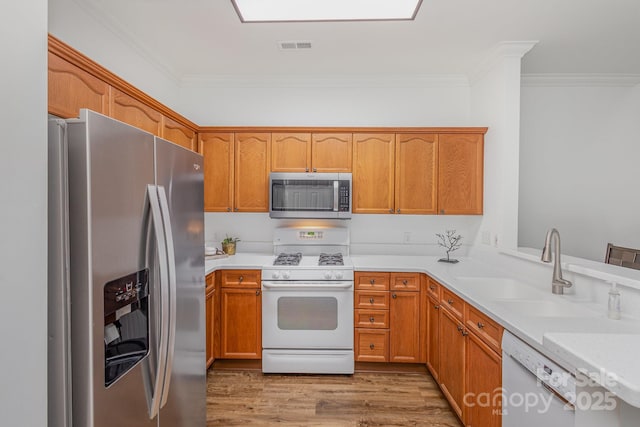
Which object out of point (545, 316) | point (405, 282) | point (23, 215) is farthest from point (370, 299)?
point (23, 215)

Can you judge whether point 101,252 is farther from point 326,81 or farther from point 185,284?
point 326,81

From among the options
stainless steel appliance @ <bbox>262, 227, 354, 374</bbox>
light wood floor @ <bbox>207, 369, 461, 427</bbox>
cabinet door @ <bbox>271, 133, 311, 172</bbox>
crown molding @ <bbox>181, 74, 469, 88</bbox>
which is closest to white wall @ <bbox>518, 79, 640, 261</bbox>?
crown molding @ <bbox>181, 74, 469, 88</bbox>

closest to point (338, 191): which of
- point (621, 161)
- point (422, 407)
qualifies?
point (422, 407)

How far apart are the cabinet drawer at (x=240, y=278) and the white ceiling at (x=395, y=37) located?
1948mm

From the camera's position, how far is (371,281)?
2.76 m

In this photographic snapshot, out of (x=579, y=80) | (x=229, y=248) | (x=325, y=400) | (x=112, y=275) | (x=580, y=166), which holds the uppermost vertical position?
(x=579, y=80)

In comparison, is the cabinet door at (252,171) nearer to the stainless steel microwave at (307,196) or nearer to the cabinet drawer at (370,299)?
the stainless steel microwave at (307,196)

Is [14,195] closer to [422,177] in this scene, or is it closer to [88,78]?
[88,78]

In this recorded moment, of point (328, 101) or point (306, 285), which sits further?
point (328, 101)

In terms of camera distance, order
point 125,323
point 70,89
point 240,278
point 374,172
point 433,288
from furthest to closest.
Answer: point 374,172 → point 240,278 → point 433,288 → point 70,89 → point 125,323

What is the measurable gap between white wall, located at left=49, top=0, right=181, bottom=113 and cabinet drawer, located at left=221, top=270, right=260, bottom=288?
1.78m

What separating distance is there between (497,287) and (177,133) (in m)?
2.83

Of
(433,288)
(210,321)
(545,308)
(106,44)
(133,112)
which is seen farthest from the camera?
(210,321)

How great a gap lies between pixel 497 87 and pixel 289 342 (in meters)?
2.87
